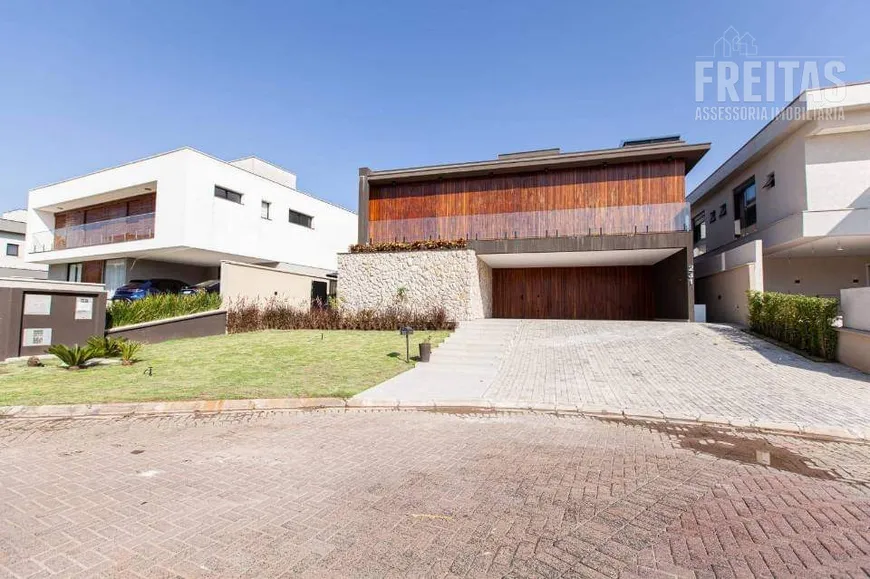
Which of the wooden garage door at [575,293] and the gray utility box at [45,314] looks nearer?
the gray utility box at [45,314]

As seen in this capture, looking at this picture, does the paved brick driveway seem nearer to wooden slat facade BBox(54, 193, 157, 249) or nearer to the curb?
the curb

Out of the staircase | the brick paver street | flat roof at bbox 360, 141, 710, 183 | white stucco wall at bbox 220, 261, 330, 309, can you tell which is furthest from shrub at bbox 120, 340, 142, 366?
flat roof at bbox 360, 141, 710, 183

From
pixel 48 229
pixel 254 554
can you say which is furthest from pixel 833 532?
pixel 48 229

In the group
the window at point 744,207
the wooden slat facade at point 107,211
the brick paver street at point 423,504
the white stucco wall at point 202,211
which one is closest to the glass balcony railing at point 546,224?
the window at point 744,207

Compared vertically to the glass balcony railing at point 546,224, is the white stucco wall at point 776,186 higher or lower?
higher

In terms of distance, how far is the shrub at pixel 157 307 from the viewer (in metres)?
14.7

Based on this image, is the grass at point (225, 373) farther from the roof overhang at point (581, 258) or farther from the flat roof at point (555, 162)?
A: the flat roof at point (555, 162)

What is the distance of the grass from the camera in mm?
7555

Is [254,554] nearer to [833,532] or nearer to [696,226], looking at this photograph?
[833,532]

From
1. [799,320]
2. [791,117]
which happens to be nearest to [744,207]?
[791,117]

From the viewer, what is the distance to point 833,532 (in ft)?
10.1

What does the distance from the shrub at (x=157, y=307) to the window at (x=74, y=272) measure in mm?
15649

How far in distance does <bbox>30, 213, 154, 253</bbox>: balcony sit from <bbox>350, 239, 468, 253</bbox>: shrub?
1203 centimetres

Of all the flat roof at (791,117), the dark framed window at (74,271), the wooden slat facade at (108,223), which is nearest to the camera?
the flat roof at (791,117)
